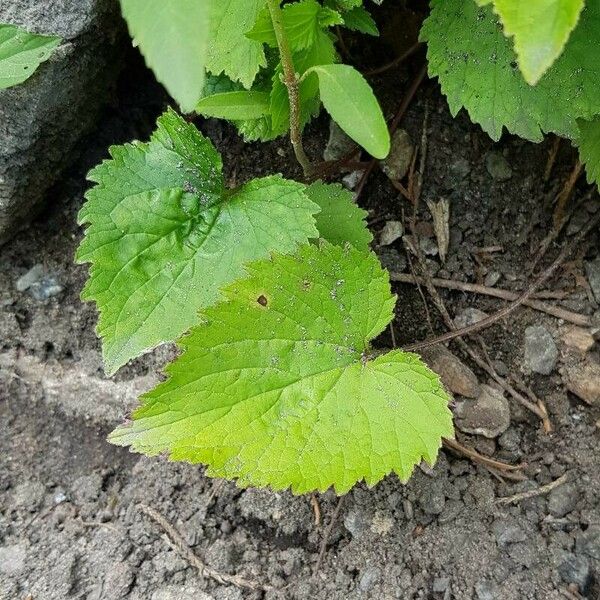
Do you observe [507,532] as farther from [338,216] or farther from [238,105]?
[238,105]

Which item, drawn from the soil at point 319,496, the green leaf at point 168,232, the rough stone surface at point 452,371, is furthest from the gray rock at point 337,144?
the rough stone surface at point 452,371

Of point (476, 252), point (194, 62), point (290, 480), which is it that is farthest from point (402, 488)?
point (194, 62)

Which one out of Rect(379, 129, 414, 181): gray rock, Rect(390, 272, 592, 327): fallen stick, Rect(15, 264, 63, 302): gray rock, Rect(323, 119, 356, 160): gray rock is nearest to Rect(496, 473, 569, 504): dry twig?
Rect(390, 272, 592, 327): fallen stick

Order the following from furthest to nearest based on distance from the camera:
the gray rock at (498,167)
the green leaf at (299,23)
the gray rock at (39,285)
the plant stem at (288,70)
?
the gray rock at (39,285) → the gray rock at (498,167) → the green leaf at (299,23) → the plant stem at (288,70)

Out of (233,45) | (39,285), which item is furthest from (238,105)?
(39,285)

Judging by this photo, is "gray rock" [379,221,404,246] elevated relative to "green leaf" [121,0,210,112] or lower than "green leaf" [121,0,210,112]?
lower

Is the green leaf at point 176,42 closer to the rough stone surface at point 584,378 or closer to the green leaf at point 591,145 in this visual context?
the green leaf at point 591,145

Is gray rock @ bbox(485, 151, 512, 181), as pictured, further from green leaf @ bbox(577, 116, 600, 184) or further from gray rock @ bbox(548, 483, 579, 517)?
gray rock @ bbox(548, 483, 579, 517)
